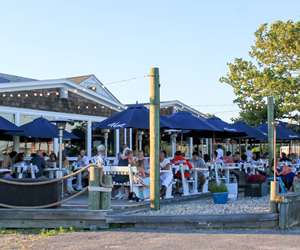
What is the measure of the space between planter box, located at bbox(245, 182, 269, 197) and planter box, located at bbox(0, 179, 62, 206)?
5862 mm

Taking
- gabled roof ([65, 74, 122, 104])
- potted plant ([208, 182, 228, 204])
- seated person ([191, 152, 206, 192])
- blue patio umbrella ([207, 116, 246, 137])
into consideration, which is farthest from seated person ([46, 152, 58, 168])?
gabled roof ([65, 74, 122, 104])

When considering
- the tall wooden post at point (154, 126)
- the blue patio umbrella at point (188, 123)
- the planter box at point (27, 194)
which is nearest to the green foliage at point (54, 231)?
the planter box at point (27, 194)

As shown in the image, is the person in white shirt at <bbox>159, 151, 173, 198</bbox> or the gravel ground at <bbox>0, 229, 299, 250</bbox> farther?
the person in white shirt at <bbox>159, 151, 173, 198</bbox>

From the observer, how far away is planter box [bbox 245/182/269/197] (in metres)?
14.4

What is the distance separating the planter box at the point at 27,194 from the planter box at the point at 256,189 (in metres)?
5.86

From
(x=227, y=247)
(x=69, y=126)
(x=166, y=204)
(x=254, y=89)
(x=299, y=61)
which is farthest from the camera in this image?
(x=254, y=89)

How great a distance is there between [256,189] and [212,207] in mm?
2949

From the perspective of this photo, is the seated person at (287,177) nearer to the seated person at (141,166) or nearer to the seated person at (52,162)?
the seated person at (141,166)

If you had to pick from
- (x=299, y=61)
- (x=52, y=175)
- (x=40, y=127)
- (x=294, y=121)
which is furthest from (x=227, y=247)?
(x=294, y=121)

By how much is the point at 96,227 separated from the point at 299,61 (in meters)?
18.7

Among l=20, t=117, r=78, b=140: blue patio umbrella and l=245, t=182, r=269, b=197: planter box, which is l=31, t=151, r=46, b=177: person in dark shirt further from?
l=245, t=182, r=269, b=197: planter box

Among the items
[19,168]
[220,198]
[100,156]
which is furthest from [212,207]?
[19,168]

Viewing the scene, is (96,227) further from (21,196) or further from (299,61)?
(299,61)

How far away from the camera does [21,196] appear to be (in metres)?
10.7
